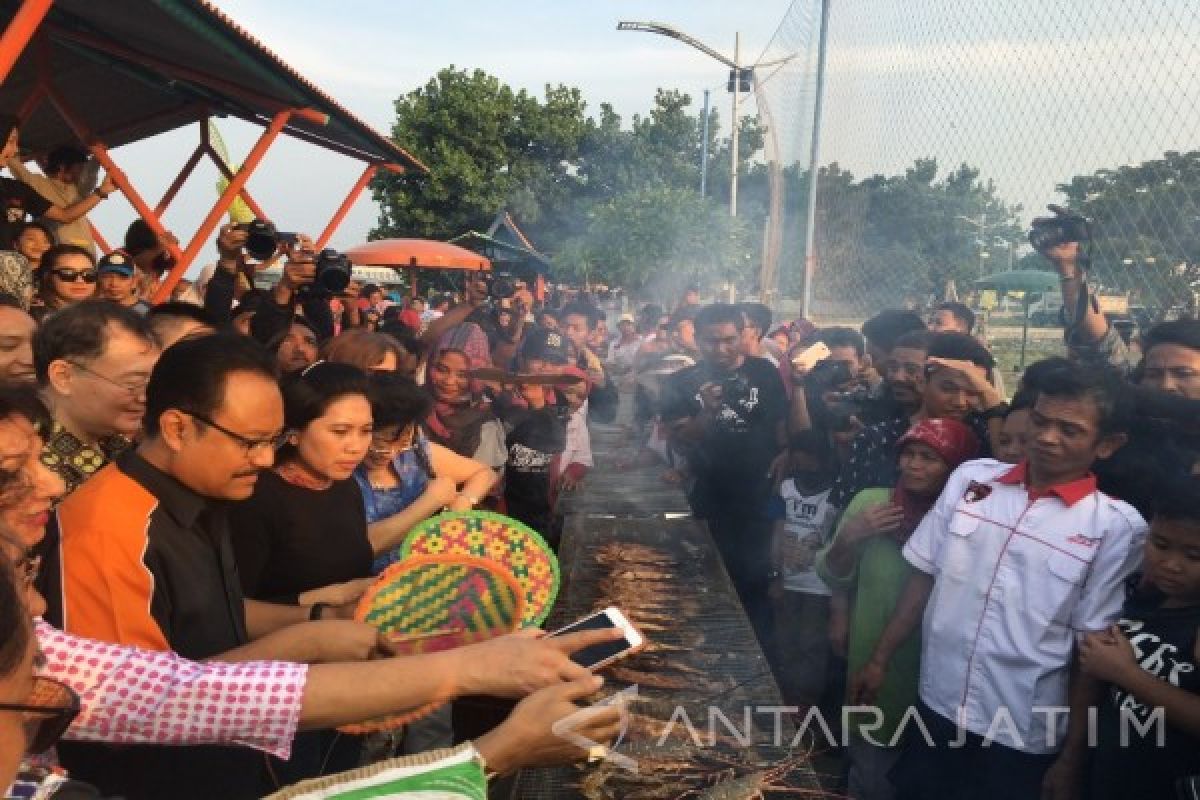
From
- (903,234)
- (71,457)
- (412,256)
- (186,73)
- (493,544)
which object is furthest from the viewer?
(412,256)

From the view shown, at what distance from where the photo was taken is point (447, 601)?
8.99 feet

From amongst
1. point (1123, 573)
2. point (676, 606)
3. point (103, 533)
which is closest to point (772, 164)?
point (676, 606)

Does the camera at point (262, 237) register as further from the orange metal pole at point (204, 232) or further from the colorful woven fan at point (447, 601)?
the colorful woven fan at point (447, 601)

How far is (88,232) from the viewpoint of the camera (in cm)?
680

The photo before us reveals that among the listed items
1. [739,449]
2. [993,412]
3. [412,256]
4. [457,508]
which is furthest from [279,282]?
[412,256]

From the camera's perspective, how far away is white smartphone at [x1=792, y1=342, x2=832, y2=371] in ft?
19.2

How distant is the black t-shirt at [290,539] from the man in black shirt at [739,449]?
9.16 ft

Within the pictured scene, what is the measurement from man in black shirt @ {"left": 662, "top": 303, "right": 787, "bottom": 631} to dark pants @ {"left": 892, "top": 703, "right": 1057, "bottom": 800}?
2.11 metres

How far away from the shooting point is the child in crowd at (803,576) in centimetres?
442

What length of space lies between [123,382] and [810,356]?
13.9 ft

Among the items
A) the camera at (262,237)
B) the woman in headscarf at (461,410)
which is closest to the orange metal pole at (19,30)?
the camera at (262,237)

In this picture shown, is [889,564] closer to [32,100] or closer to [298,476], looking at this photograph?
[298,476]

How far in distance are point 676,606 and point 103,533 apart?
2461 millimetres

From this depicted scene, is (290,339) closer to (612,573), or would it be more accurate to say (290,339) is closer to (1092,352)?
(612,573)
